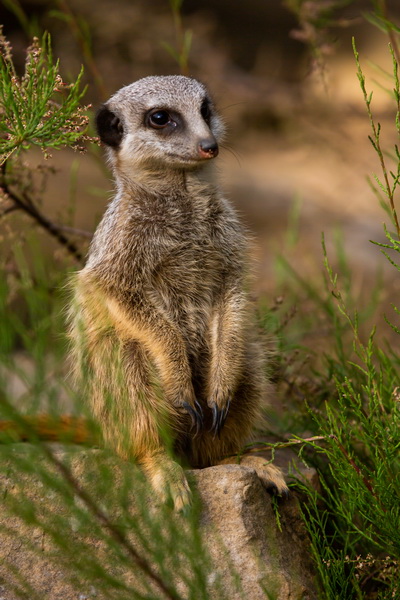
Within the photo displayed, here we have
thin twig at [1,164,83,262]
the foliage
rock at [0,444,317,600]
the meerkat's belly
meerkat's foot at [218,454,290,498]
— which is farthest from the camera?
thin twig at [1,164,83,262]

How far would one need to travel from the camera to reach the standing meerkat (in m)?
2.51

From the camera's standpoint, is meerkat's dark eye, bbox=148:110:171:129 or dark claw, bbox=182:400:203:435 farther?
meerkat's dark eye, bbox=148:110:171:129

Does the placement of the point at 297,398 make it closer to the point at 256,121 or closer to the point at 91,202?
the point at 91,202

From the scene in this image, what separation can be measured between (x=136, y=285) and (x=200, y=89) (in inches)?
32.3

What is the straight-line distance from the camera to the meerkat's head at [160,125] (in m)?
2.70

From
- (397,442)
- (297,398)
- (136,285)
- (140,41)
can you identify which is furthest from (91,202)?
(397,442)

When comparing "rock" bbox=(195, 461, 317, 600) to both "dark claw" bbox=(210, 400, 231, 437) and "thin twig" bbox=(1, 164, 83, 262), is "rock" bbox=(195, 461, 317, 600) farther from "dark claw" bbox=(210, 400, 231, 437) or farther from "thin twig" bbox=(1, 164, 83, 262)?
"thin twig" bbox=(1, 164, 83, 262)

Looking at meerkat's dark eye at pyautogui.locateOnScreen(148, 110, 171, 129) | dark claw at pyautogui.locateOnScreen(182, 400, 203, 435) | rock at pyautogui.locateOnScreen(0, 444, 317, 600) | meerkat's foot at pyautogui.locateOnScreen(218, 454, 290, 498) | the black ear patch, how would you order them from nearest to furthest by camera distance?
rock at pyautogui.locateOnScreen(0, 444, 317, 600) → meerkat's foot at pyautogui.locateOnScreen(218, 454, 290, 498) → dark claw at pyautogui.locateOnScreen(182, 400, 203, 435) → meerkat's dark eye at pyautogui.locateOnScreen(148, 110, 171, 129) → the black ear patch

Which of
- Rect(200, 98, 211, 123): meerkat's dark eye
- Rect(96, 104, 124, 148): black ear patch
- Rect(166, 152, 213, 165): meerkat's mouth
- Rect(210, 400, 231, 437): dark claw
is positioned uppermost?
Rect(200, 98, 211, 123): meerkat's dark eye

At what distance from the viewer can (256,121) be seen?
23.5 feet

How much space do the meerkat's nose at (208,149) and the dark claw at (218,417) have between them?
80 cm

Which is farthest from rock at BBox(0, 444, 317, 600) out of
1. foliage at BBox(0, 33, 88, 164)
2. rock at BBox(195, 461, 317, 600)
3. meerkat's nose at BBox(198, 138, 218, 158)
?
meerkat's nose at BBox(198, 138, 218, 158)

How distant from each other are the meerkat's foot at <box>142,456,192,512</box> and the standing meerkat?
0.04 metres

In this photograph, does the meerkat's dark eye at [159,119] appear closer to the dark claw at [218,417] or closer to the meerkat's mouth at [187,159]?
the meerkat's mouth at [187,159]
